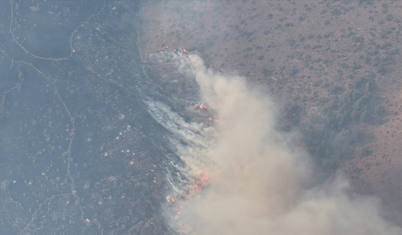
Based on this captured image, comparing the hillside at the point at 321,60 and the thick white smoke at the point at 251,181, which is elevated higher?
the hillside at the point at 321,60

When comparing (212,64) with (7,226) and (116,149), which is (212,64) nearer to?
(116,149)

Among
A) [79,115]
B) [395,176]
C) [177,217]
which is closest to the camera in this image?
[395,176]

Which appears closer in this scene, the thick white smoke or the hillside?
the thick white smoke

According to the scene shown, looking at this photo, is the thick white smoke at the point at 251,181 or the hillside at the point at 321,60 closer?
the thick white smoke at the point at 251,181

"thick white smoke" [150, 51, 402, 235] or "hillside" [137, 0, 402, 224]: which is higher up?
"hillside" [137, 0, 402, 224]

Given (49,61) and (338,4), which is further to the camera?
(338,4)

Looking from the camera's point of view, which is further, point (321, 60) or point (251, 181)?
point (321, 60)

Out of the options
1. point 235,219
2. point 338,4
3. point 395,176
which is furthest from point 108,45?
point 395,176

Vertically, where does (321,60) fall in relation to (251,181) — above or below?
above
